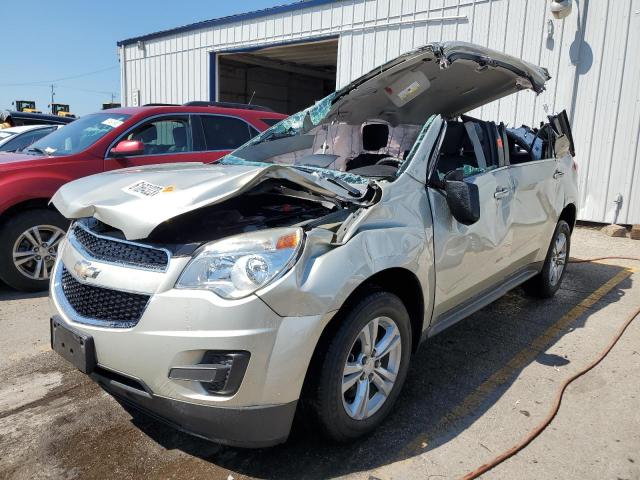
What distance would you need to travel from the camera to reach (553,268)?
16.3 ft

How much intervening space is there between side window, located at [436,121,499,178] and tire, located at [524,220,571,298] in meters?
1.30

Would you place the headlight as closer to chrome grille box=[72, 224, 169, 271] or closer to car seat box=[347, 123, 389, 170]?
chrome grille box=[72, 224, 169, 271]

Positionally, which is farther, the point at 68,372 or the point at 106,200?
the point at 68,372

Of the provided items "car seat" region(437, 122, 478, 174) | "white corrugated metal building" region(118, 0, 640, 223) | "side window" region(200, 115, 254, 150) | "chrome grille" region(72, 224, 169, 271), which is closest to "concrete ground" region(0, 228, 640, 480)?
"chrome grille" region(72, 224, 169, 271)

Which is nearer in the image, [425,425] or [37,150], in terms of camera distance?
[425,425]

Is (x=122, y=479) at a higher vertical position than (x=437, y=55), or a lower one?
lower

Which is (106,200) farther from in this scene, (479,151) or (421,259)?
(479,151)

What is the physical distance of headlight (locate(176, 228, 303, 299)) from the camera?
2.09 m

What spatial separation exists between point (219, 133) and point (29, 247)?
2429mm

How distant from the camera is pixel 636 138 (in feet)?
26.4

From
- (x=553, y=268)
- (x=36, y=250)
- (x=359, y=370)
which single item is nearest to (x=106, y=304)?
(x=359, y=370)

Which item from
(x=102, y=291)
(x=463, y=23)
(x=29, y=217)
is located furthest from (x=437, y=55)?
(x=463, y=23)

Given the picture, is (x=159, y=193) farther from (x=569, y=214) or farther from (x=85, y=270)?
(x=569, y=214)

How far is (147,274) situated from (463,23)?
8.93 meters
